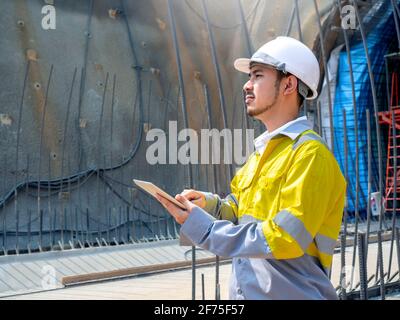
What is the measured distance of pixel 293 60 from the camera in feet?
5.21

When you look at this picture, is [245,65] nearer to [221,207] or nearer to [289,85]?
[289,85]

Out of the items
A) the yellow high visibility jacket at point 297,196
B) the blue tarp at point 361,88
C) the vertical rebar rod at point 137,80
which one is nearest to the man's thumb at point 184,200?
the yellow high visibility jacket at point 297,196

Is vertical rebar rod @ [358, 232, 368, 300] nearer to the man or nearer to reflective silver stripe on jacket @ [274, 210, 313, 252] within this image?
the man

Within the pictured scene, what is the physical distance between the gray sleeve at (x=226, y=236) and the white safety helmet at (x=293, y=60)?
459 millimetres

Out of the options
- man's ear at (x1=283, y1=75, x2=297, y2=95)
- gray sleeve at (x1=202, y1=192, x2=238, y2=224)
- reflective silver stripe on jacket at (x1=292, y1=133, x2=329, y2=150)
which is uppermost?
man's ear at (x1=283, y1=75, x2=297, y2=95)

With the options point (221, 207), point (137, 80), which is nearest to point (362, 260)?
point (221, 207)

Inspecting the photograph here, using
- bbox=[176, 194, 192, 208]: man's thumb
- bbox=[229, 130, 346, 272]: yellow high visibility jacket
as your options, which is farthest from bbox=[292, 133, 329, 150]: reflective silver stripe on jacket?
bbox=[176, 194, 192, 208]: man's thumb

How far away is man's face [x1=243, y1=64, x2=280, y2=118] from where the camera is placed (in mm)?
1582

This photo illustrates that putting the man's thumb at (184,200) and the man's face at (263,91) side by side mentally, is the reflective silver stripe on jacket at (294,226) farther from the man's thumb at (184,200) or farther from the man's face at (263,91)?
the man's face at (263,91)

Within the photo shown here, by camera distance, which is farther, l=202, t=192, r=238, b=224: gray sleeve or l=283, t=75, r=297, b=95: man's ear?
l=202, t=192, r=238, b=224: gray sleeve

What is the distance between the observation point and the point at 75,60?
895 cm

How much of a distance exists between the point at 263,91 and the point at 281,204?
1.18ft

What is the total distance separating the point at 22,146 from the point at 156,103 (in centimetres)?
270

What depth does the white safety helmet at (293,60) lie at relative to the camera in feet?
5.17
